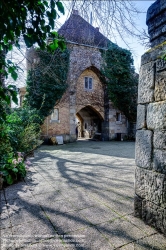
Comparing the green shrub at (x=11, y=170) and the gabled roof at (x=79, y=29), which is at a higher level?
the gabled roof at (x=79, y=29)

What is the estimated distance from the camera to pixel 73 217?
1812 mm

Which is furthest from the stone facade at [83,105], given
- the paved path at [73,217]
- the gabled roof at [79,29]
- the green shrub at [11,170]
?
the paved path at [73,217]

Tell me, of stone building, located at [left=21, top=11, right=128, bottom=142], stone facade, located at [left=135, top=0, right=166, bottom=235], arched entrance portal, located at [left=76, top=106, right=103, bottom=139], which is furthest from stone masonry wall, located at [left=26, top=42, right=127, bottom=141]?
stone facade, located at [left=135, top=0, right=166, bottom=235]

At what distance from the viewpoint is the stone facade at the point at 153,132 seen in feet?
5.13

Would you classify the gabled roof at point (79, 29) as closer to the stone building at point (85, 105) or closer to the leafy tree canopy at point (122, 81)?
the stone building at point (85, 105)

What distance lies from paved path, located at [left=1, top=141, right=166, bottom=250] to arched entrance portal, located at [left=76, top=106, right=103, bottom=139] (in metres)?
10.6

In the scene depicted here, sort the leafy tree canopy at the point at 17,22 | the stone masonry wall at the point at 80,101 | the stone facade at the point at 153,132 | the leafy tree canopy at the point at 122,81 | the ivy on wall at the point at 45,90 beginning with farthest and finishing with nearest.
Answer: the leafy tree canopy at the point at 122,81 < the stone masonry wall at the point at 80,101 < the ivy on wall at the point at 45,90 < the stone facade at the point at 153,132 < the leafy tree canopy at the point at 17,22

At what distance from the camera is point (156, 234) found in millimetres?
1542

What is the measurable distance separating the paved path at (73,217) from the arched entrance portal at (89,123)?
34.7 feet

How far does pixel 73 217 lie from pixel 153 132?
1301 millimetres

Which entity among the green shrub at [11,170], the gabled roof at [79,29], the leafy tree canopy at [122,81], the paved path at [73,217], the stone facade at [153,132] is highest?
the leafy tree canopy at [122,81]

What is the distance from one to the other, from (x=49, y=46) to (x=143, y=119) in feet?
4.02

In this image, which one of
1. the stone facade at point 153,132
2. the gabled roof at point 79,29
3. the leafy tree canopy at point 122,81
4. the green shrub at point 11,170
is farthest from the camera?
the leafy tree canopy at point 122,81

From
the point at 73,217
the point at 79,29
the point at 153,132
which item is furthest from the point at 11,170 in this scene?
the point at 79,29
